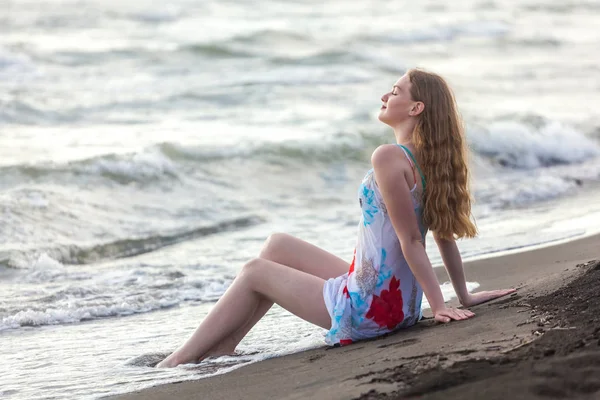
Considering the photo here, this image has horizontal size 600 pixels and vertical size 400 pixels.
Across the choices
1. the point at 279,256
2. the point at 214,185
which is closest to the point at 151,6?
the point at 214,185

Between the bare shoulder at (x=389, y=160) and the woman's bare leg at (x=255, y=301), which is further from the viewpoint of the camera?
the woman's bare leg at (x=255, y=301)

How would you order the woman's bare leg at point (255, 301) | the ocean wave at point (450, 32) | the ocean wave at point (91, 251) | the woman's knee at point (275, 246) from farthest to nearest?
the ocean wave at point (450, 32), the ocean wave at point (91, 251), the woman's knee at point (275, 246), the woman's bare leg at point (255, 301)

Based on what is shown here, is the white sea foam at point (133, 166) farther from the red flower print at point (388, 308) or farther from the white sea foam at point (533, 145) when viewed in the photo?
the red flower print at point (388, 308)

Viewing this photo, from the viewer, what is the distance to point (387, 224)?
3943mm

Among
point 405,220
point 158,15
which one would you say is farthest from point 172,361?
point 158,15

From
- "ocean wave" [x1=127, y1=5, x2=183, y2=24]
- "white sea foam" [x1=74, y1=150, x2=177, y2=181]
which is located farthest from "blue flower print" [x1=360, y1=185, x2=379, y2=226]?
"ocean wave" [x1=127, y1=5, x2=183, y2=24]

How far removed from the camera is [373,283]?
155 inches

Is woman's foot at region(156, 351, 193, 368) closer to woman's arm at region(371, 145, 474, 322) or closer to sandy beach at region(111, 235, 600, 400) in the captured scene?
sandy beach at region(111, 235, 600, 400)

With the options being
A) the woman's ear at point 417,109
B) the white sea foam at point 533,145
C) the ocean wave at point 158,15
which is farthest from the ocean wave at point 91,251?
the ocean wave at point 158,15

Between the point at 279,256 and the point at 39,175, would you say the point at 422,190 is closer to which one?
the point at 279,256

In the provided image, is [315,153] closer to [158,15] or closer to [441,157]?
[441,157]

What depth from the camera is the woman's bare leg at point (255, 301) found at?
404 centimetres

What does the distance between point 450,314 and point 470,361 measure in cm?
95

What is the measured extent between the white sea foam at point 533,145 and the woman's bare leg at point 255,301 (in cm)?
867
